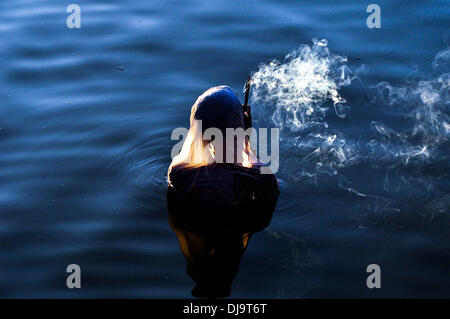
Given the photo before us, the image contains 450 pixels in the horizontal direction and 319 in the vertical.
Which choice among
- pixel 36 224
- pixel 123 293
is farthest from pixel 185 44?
pixel 123 293

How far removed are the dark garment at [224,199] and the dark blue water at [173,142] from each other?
243mm

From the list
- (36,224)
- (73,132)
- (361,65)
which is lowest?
(36,224)

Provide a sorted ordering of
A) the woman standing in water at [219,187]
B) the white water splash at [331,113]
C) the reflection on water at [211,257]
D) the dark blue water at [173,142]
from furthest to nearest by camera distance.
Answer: the white water splash at [331,113]
the woman standing in water at [219,187]
the dark blue water at [173,142]
the reflection on water at [211,257]

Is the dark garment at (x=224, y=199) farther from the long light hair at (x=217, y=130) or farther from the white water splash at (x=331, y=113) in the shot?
the white water splash at (x=331, y=113)

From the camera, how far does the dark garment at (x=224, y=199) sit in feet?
26.1

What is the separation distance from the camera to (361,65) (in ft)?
35.9

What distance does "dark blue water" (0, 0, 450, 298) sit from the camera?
Result: 730cm

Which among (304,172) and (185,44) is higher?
(185,44)

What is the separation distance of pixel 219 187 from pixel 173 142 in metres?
1.76

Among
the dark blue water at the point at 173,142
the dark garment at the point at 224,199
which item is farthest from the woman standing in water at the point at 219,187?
the dark blue water at the point at 173,142

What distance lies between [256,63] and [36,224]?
4.58 metres

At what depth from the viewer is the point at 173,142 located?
949 centimetres

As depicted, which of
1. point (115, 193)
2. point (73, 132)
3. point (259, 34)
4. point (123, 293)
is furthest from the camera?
point (259, 34)

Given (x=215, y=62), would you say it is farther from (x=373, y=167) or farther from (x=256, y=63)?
(x=373, y=167)
